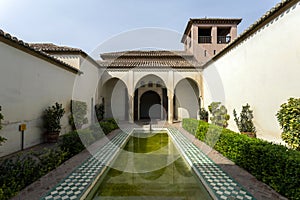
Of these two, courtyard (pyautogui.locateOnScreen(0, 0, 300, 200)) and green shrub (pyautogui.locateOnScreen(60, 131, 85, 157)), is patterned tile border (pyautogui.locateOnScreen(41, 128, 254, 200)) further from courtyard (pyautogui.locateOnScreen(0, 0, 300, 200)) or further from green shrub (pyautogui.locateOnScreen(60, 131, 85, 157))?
green shrub (pyautogui.locateOnScreen(60, 131, 85, 157))

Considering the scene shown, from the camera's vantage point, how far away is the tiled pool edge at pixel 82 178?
3.01m

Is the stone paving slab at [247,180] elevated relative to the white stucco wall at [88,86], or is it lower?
lower

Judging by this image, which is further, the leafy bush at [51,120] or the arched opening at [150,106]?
the arched opening at [150,106]

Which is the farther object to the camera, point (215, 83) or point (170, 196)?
point (215, 83)

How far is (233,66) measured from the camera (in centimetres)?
840

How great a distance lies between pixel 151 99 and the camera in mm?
18766

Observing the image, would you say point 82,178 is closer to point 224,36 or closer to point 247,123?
point 247,123

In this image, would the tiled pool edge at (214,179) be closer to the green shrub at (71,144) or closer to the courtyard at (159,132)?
the courtyard at (159,132)

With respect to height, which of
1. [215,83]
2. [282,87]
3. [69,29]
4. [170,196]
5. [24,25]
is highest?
[69,29]

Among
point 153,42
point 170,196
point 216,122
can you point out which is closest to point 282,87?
point 170,196

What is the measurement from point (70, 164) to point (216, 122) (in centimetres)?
816

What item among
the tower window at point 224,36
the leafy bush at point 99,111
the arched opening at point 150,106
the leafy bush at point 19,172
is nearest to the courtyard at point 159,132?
the leafy bush at point 19,172

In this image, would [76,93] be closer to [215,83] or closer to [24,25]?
[24,25]

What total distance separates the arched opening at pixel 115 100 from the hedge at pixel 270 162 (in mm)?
10683
